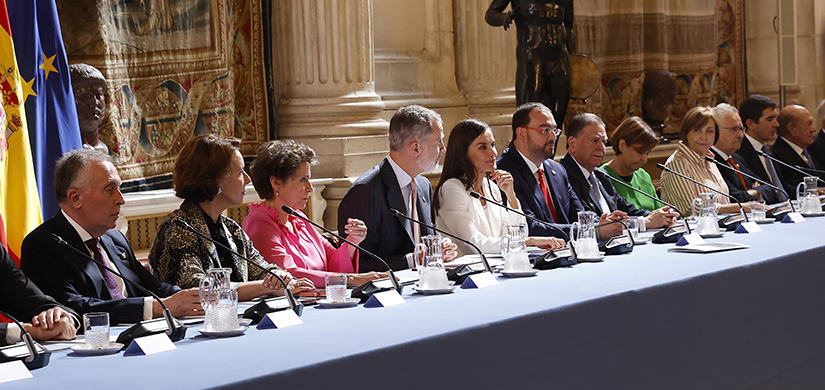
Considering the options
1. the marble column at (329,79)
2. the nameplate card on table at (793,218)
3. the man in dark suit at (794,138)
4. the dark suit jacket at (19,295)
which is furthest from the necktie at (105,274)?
the man in dark suit at (794,138)

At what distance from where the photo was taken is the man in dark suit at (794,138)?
653 cm

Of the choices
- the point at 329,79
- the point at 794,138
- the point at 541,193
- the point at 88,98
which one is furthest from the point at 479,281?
the point at 794,138

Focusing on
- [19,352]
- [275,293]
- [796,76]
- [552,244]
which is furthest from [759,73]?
[19,352]

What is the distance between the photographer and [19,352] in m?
1.93

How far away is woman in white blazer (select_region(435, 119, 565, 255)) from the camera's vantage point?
3.91 meters

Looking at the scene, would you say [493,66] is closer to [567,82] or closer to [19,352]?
[567,82]

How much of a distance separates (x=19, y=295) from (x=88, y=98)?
1969mm

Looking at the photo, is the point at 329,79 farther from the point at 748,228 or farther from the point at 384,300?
the point at 384,300

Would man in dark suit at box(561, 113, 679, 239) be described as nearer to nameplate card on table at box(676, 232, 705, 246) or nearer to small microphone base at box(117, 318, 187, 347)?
nameplate card on table at box(676, 232, 705, 246)

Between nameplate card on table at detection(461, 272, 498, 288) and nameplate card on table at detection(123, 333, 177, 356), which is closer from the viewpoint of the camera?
nameplate card on table at detection(123, 333, 177, 356)

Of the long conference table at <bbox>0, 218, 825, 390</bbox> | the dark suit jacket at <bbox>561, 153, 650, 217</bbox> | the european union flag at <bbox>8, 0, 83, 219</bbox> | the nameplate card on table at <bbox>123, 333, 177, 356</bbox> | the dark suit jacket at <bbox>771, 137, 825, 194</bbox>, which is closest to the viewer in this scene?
the long conference table at <bbox>0, 218, 825, 390</bbox>

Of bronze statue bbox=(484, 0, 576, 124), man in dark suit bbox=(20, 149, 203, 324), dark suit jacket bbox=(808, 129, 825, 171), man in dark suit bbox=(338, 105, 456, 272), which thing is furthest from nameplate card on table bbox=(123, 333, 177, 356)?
A: dark suit jacket bbox=(808, 129, 825, 171)

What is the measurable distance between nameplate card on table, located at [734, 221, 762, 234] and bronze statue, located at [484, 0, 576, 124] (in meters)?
2.92

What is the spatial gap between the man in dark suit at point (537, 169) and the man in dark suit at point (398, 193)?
657mm
